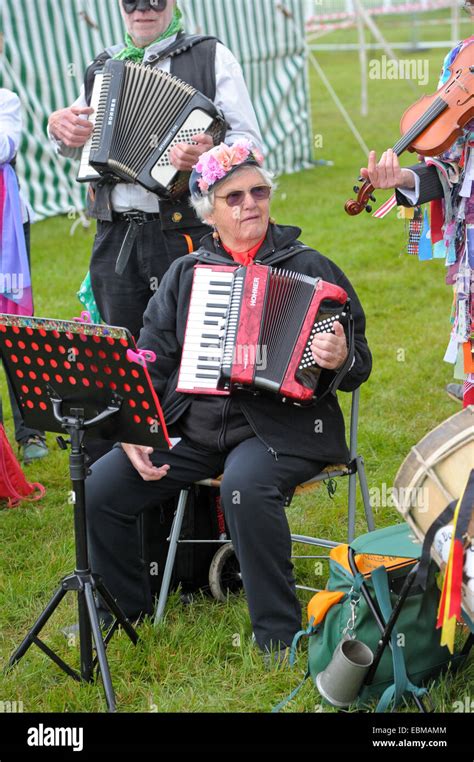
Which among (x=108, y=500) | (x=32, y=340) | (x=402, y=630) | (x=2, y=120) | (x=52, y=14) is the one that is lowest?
(x=402, y=630)

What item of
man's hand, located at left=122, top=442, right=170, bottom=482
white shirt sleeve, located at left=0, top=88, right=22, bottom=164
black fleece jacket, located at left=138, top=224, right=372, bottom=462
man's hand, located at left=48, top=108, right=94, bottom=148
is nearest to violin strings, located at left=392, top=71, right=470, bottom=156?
black fleece jacket, located at left=138, top=224, right=372, bottom=462

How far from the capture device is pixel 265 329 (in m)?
3.44

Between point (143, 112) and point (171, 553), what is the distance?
1.80 meters

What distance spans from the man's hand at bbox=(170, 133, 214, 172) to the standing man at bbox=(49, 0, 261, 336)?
16cm

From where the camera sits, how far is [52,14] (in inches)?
396

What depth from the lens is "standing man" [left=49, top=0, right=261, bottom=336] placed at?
4293mm

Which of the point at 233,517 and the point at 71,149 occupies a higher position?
the point at 71,149

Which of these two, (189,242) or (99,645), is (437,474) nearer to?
(99,645)

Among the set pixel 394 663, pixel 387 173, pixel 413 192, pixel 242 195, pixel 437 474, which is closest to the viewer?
pixel 437 474

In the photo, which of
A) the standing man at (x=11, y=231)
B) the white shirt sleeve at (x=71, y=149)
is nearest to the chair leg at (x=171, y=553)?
the standing man at (x=11, y=231)

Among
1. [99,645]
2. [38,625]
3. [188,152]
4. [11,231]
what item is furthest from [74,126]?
[99,645]
